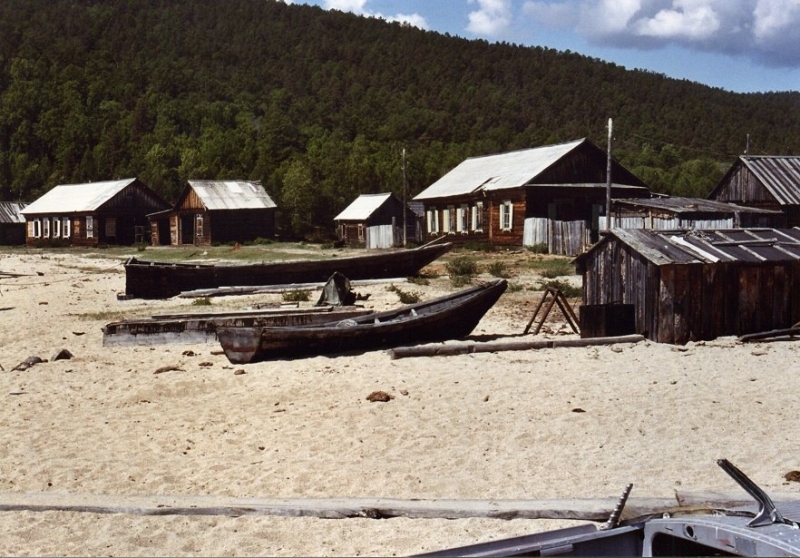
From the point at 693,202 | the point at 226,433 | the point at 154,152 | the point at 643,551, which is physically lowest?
the point at 226,433

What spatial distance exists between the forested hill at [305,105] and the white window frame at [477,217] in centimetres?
1711

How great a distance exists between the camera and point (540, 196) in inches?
1507

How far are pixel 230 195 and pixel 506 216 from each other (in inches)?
787

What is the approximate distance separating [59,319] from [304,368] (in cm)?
828

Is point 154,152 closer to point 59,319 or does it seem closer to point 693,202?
point 693,202

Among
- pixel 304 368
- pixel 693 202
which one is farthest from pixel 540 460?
pixel 693 202

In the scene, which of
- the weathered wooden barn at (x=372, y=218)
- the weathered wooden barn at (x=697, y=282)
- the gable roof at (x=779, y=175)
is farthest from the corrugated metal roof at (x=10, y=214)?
the weathered wooden barn at (x=697, y=282)

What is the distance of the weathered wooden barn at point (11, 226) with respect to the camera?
6197 cm

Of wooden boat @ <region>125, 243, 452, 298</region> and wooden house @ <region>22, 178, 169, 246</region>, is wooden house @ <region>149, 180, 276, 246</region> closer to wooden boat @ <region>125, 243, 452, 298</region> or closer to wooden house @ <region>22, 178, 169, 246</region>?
wooden house @ <region>22, 178, 169, 246</region>

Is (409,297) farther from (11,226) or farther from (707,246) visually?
(11,226)

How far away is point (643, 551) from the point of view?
4.04 m

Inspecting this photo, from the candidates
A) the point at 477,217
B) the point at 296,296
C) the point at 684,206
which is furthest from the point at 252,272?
the point at 477,217

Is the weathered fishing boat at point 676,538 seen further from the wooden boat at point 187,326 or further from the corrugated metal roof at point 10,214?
the corrugated metal roof at point 10,214

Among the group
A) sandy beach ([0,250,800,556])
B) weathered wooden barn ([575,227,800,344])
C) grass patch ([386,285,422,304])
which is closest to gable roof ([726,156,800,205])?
grass patch ([386,285,422,304])
